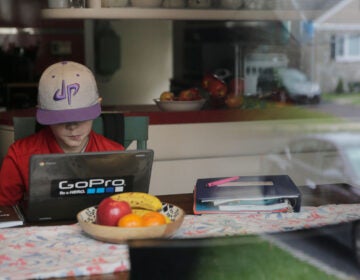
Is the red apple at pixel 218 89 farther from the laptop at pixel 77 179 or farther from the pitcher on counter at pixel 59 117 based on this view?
the laptop at pixel 77 179

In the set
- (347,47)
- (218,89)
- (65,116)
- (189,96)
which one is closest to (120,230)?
(65,116)

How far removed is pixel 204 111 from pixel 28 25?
2895mm

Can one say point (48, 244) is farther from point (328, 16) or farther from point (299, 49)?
point (299, 49)

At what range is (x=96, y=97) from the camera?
196 centimetres

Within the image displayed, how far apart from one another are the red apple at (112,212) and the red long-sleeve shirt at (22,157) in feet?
1.73

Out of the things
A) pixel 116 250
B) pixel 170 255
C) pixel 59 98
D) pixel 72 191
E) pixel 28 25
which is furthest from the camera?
pixel 28 25

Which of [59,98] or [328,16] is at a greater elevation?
[328,16]

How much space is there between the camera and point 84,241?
4.68ft

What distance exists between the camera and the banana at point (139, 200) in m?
1.49

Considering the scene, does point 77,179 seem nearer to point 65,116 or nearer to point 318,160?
point 65,116

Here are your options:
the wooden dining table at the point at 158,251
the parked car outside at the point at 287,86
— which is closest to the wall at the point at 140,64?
the parked car outside at the point at 287,86

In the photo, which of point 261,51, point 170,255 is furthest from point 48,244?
point 261,51

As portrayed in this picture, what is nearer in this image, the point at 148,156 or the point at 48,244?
the point at 48,244

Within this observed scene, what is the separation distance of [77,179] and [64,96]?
0.41m
